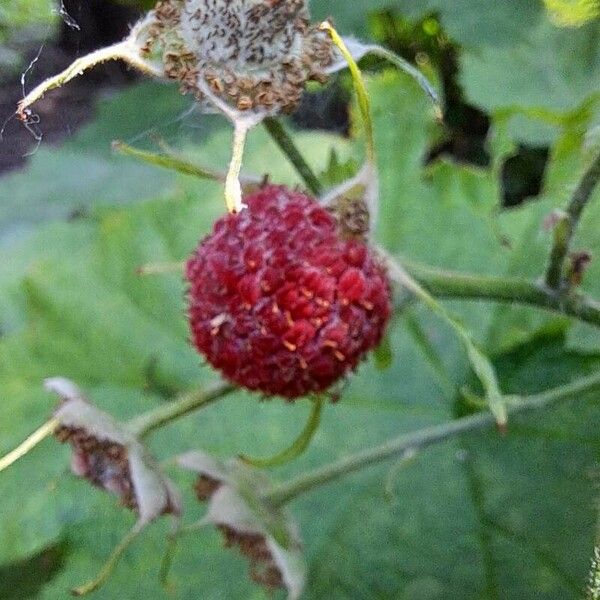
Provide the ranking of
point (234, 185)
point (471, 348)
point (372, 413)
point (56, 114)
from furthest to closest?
point (56, 114) → point (372, 413) → point (471, 348) → point (234, 185)

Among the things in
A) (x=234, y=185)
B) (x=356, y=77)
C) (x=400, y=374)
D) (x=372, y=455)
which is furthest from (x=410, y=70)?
(x=400, y=374)

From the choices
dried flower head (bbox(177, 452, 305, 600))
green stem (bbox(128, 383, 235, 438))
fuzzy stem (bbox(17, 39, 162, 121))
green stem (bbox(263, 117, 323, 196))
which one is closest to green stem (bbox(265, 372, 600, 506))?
dried flower head (bbox(177, 452, 305, 600))

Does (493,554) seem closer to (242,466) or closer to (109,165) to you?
(242,466)

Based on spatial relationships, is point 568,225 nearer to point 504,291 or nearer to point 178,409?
point 504,291

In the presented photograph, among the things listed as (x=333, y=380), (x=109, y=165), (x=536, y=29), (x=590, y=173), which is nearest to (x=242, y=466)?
(x=333, y=380)

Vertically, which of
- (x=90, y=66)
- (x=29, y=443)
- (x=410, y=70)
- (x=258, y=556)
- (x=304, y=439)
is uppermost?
(x=90, y=66)

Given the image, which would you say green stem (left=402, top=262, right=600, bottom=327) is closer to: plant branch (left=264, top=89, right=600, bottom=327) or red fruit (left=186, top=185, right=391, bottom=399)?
plant branch (left=264, top=89, right=600, bottom=327)

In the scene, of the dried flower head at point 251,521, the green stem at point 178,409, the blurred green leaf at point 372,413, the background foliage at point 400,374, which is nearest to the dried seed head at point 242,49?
the background foliage at point 400,374
